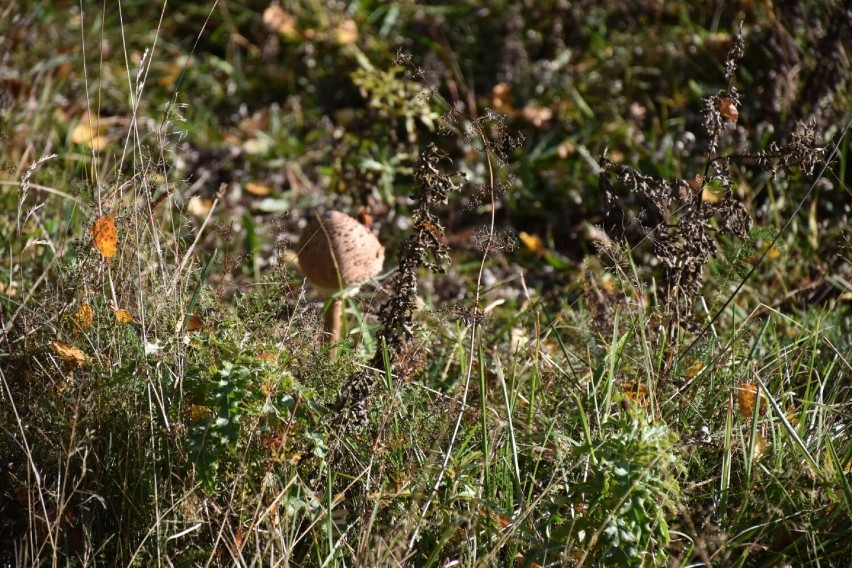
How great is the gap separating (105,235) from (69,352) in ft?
1.01

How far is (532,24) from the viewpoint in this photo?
5.44m

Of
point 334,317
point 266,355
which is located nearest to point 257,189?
point 334,317

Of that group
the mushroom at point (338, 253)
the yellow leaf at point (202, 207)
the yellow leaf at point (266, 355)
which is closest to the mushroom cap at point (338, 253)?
the mushroom at point (338, 253)

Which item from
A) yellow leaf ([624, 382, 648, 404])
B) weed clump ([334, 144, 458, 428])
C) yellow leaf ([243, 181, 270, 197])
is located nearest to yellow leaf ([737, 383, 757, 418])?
yellow leaf ([624, 382, 648, 404])

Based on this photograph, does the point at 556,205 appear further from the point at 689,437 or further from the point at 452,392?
the point at 689,437

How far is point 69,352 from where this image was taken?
2.27 m

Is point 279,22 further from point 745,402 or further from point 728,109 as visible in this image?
point 745,402

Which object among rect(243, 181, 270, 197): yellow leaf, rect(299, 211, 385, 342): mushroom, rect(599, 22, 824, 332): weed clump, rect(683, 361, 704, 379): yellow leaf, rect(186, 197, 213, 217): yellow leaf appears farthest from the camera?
rect(243, 181, 270, 197): yellow leaf

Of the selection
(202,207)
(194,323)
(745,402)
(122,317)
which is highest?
(122,317)

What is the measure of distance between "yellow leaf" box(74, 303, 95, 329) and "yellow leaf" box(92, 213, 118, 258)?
0.50 ft

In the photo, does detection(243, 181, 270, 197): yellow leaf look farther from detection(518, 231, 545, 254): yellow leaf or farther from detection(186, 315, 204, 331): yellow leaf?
detection(186, 315, 204, 331): yellow leaf

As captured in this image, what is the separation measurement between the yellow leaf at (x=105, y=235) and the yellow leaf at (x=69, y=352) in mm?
250

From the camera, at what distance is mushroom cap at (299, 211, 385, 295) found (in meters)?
2.80

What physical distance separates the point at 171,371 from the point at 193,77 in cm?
350
